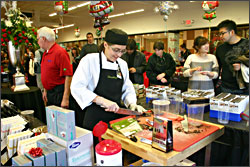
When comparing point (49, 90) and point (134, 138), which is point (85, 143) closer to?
point (134, 138)

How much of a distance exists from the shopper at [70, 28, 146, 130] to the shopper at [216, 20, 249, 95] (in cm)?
119

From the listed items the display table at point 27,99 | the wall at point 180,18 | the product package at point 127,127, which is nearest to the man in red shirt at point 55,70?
the display table at point 27,99

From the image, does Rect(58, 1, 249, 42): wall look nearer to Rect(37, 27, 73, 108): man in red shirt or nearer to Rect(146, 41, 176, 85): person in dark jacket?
Rect(146, 41, 176, 85): person in dark jacket

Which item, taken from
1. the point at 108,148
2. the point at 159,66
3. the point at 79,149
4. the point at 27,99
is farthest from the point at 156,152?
the point at 27,99

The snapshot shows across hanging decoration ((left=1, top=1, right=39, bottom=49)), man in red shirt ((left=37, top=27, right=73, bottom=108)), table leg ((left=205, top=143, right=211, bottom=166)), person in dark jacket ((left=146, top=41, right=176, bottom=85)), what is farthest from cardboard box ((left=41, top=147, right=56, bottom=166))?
hanging decoration ((left=1, top=1, right=39, bottom=49))

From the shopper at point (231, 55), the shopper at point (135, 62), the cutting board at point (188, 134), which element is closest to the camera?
the cutting board at point (188, 134)

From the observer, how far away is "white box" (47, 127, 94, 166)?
1014mm

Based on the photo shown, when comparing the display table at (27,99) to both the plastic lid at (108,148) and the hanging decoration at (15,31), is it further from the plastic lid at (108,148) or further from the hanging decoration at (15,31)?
the plastic lid at (108,148)

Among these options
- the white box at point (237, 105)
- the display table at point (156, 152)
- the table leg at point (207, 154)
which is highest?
the white box at point (237, 105)

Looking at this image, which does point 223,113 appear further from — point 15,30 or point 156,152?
point 15,30

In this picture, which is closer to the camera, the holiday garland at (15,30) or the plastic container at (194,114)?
the plastic container at (194,114)

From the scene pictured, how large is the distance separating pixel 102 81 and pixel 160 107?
55 centimetres

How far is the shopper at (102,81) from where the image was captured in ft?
5.32

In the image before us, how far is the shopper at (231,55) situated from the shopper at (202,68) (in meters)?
0.17
